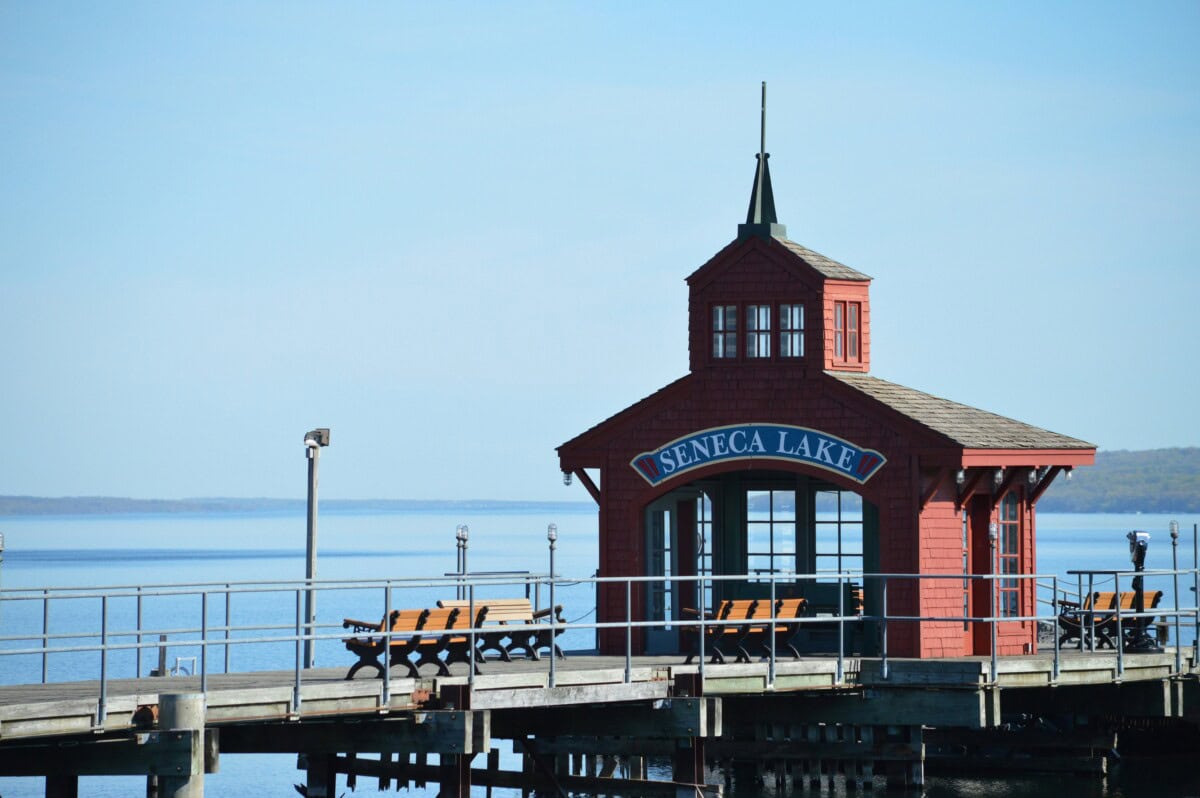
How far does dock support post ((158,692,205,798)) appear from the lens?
18766 millimetres

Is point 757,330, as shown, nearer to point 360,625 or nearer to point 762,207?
point 762,207

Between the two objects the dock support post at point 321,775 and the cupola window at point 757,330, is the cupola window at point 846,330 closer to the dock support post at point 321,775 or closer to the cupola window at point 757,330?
the cupola window at point 757,330

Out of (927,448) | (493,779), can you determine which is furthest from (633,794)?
(927,448)

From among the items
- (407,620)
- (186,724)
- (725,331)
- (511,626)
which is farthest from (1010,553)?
(186,724)

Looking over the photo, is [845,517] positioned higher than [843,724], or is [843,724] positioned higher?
[845,517]

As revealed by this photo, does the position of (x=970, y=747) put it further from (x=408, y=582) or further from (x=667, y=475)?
(x=408, y=582)

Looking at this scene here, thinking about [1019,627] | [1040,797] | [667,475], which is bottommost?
[1040,797]

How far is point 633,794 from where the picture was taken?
2388 cm

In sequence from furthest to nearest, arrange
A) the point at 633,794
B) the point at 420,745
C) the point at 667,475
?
the point at 667,475 → the point at 633,794 → the point at 420,745

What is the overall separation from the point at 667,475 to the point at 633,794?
530cm

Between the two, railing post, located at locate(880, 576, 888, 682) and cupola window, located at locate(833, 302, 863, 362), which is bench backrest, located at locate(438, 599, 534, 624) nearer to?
railing post, located at locate(880, 576, 888, 682)

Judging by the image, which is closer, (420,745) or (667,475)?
(420,745)

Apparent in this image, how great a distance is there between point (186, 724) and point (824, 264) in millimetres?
12571

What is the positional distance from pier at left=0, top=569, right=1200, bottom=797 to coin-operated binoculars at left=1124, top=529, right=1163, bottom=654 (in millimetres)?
174
